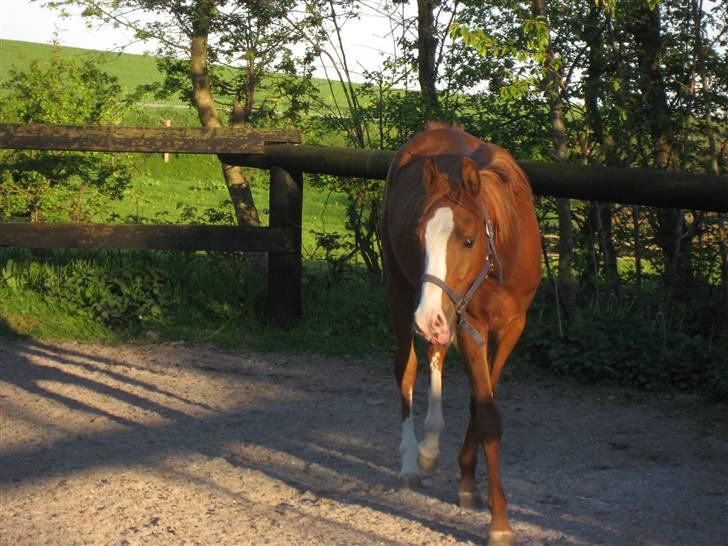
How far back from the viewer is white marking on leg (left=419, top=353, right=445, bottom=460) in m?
5.20

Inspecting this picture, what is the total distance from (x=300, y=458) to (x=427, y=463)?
2.42 feet

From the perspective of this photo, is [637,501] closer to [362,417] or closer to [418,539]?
[418,539]

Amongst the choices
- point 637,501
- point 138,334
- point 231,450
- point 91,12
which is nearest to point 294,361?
point 138,334

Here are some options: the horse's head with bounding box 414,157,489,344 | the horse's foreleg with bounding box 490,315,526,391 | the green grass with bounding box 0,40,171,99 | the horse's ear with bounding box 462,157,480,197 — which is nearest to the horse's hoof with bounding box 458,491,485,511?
the horse's foreleg with bounding box 490,315,526,391

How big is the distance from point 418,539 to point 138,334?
15.1 feet

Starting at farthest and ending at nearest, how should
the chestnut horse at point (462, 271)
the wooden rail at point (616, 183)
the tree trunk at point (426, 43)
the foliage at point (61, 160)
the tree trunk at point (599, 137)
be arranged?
the foliage at point (61, 160) → the tree trunk at point (426, 43) → the tree trunk at point (599, 137) → the wooden rail at point (616, 183) → the chestnut horse at point (462, 271)

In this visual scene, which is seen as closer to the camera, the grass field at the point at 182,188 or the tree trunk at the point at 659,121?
the tree trunk at the point at 659,121

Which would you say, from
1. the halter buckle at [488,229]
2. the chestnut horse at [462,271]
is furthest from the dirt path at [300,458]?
the halter buckle at [488,229]

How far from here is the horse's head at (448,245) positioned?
4.05m

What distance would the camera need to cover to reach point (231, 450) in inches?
226

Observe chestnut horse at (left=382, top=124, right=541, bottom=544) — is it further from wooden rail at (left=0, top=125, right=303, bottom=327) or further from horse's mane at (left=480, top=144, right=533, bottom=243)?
wooden rail at (left=0, top=125, right=303, bottom=327)

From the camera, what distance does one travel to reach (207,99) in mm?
10375

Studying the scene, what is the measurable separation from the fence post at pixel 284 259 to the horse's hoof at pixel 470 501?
3829 millimetres

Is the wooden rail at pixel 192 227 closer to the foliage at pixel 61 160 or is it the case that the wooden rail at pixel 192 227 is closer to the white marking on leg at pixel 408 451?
the foliage at pixel 61 160
